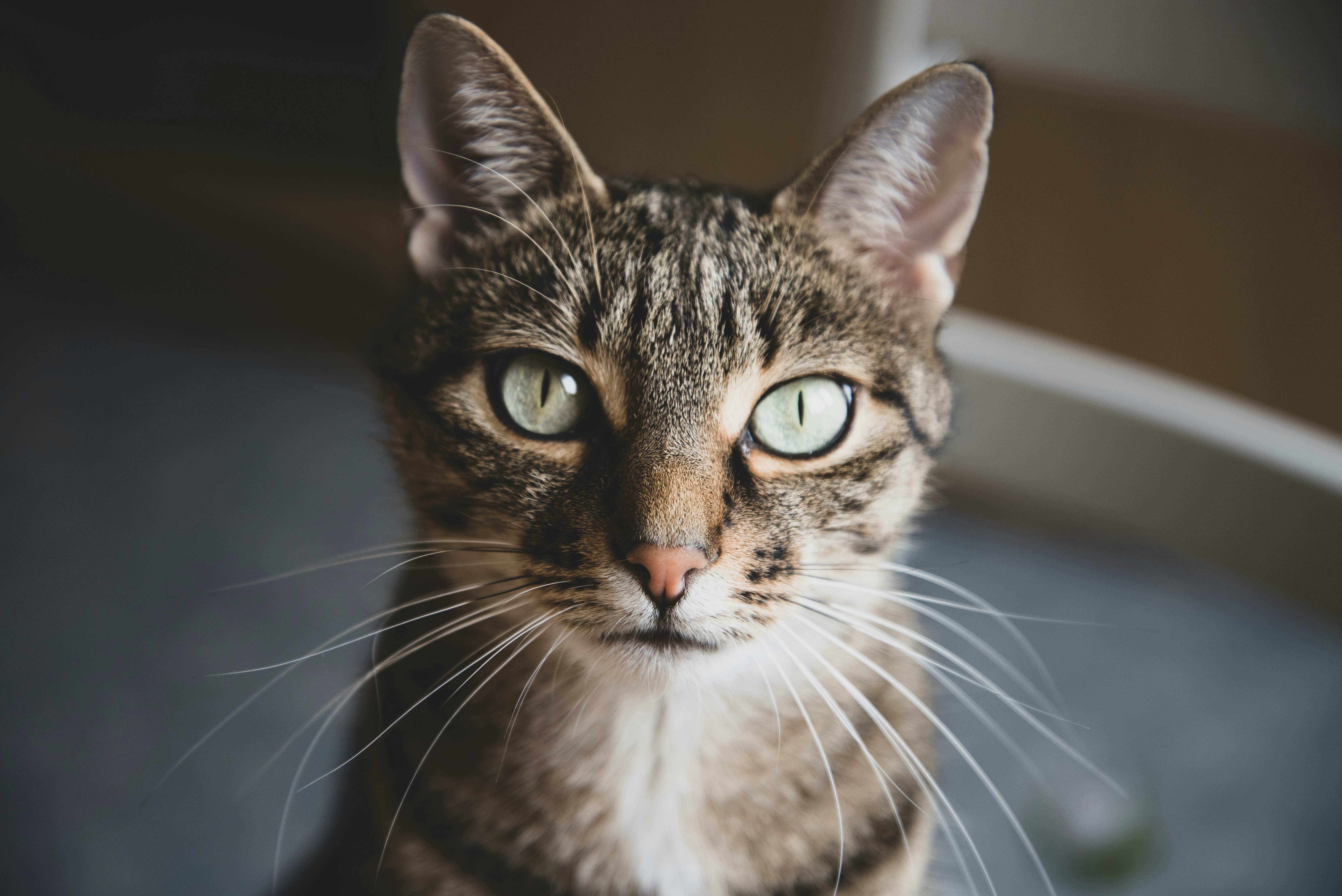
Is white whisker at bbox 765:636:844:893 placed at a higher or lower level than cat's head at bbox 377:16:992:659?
lower

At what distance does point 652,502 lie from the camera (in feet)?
1.93

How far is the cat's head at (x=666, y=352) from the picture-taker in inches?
24.0

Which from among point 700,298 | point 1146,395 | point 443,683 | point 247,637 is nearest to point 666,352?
point 700,298

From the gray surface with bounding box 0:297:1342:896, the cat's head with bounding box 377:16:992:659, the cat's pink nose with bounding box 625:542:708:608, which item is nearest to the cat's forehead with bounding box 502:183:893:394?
the cat's head with bounding box 377:16:992:659

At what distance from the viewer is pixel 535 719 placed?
29.9 inches

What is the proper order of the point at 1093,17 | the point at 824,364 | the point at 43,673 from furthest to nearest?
1. the point at 43,673
2. the point at 1093,17
3. the point at 824,364

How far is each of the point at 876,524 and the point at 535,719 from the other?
336 millimetres

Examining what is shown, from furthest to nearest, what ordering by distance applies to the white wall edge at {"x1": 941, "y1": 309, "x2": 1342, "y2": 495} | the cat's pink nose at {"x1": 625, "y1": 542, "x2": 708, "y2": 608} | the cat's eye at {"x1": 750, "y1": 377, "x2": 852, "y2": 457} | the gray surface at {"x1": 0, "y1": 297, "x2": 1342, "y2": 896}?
1. the gray surface at {"x1": 0, "y1": 297, "x2": 1342, "y2": 896}
2. the white wall edge at {"x1": 941, "y1": 309, "x2": 1342, "y2": 495}
3. the cat's eye at {"x1": 750, "y1": 377, "x2": 852, "y2": 457}
4. the cat's pink nose at {"x1": 625, "y1": 542, "x2": 708, "y2": 608}

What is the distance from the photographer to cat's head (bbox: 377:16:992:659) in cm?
61

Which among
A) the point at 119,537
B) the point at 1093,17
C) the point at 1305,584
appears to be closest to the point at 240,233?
the point at 119,537

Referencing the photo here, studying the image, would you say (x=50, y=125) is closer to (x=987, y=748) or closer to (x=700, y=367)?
(x=700, y=367)

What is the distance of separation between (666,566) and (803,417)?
0.19 metres

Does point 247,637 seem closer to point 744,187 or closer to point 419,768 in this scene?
point 419,768

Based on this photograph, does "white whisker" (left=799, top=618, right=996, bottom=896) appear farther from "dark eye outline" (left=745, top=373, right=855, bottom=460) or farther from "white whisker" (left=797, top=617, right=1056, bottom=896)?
"dark eye outline" (left=745, top=373, right=855, bottom=460)
